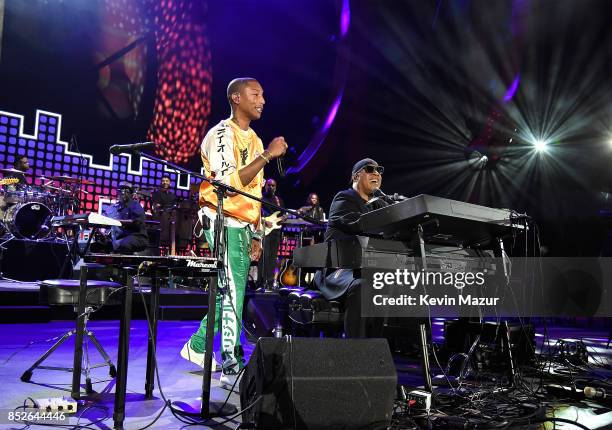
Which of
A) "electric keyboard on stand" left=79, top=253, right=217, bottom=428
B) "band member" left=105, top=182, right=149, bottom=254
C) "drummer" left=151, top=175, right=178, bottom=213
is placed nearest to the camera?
"electric keyboard on stand" left=79, top=253, right=217, bottom=428

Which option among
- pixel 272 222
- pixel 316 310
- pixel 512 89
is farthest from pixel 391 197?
pixel 512 89

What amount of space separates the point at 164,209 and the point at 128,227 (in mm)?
1770

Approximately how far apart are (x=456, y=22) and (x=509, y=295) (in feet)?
28.0

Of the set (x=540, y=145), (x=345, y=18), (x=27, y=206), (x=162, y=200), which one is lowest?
(x=27, y=206)

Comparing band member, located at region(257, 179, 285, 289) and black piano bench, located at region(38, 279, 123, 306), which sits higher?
band member, located at region(257, 179, 285, 289)

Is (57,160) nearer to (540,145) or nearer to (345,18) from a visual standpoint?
(345,18)

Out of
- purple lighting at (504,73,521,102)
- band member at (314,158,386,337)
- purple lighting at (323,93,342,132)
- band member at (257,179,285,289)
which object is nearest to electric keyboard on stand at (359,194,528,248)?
band member at (314,158,386,337)

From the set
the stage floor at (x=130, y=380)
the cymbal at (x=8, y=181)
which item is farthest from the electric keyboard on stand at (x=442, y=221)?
the cymbal at (x=8, y=181)

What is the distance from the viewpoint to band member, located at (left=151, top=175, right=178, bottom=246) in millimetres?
10711

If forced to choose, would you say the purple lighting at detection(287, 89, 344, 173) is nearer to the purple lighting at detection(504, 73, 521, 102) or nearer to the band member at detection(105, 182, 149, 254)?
the purple lighting at detection(504, 73, 521, 102)

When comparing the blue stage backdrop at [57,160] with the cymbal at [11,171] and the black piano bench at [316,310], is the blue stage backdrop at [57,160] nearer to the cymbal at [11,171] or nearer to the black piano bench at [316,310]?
the cymbal at [11,171]

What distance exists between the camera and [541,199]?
12156 millimetres

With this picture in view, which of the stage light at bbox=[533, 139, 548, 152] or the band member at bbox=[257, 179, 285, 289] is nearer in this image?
the band member at bbox=[257, 179, 285, 289]

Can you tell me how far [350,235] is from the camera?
319cm
